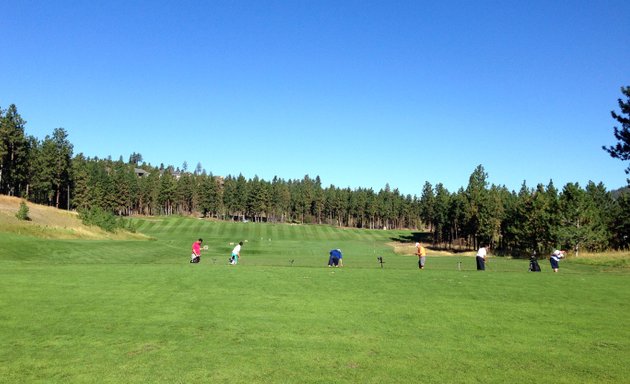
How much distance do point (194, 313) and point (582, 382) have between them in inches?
427

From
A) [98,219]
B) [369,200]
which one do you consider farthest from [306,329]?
[369,200]

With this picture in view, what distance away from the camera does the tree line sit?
236ft

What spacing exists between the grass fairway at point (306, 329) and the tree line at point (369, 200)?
187ft

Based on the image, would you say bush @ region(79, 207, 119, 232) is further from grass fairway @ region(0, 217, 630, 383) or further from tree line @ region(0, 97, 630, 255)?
grass fairway @ region(0, 217, 630, 383)

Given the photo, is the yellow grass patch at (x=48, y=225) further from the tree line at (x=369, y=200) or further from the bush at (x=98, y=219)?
the tree line at (x=369, y=200)

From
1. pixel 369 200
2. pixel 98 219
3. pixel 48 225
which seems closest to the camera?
pixel 48 225

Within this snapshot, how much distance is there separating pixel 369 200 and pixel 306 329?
185106mm

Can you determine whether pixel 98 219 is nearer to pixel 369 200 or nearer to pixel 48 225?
pixel 48 225

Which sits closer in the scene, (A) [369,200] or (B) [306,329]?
(B) [306,329]

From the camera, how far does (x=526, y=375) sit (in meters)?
9.64

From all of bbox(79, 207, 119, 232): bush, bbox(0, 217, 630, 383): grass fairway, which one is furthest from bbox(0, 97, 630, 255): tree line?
bbox(0, 217, 630, 383): grass fairway

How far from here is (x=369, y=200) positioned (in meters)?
196

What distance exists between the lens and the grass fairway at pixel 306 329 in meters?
9.68

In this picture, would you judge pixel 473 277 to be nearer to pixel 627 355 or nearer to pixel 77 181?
pixel 627 355
